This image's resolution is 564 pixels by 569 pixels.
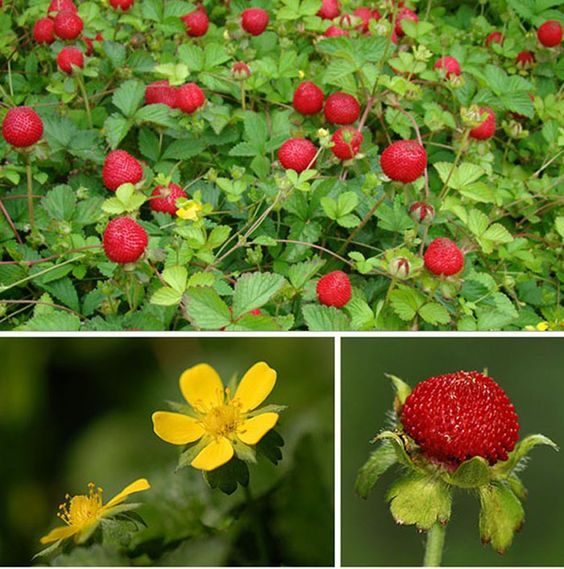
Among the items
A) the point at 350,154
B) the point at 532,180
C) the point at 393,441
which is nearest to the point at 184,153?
the point at 350,154

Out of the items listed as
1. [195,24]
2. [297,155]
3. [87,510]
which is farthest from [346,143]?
[87,510]

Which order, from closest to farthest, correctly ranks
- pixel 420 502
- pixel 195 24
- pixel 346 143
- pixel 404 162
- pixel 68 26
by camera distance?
pixel 420 502, pixel 404 162, pixel 346 143, pixel 68 26, pixel 195 24

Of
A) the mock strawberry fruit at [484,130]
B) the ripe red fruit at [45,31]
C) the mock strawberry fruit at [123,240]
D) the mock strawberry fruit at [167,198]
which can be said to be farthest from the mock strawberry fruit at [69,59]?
the mock strawberry fruit at [484,130]

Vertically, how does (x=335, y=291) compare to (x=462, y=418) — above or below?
below

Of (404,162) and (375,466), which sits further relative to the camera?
(404,162)

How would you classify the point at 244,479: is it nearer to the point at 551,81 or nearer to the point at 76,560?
the point at 76,560

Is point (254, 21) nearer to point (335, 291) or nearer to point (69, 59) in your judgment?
point (69, 59)

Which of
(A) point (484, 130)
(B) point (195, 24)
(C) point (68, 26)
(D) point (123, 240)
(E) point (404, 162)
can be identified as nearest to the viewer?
(D) point (123, 240)
